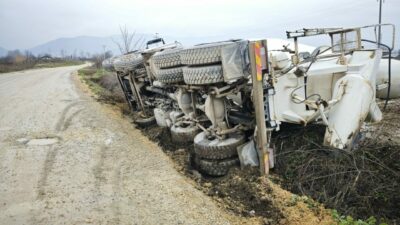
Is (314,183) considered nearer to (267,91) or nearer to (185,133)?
(267,91)

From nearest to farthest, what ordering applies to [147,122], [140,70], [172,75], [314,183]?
1. [314,183]
2. [172,75]
3. [147,122]
4. [140,70]

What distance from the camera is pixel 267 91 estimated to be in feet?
15.8

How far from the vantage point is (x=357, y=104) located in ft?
15.2

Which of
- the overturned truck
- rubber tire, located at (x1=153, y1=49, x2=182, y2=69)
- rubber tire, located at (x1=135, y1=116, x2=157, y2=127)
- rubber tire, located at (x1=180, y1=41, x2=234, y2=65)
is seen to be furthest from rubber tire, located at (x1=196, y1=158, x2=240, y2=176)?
rubber tire, located at (x1=135, y1=116, x2=157, y2=127)

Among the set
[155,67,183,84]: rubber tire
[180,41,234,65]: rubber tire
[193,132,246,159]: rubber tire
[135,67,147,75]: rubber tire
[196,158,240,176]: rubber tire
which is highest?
[180,41,234,65]: rubber tire

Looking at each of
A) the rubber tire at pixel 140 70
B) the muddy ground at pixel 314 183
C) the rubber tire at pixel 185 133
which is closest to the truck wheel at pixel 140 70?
the rubber tire at pixel 140 70

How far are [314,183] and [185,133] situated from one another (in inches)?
102

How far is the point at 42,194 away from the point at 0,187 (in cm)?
75

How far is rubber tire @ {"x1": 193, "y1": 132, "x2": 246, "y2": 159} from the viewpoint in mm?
5203

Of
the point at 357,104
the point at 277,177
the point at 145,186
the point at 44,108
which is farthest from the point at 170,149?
the point at 44,108

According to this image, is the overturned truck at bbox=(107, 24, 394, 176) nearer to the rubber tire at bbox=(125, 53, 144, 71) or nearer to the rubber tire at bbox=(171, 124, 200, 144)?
the rubber tire at bbox=(171, 124, 200, 144)

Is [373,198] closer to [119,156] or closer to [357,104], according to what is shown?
[357,104]

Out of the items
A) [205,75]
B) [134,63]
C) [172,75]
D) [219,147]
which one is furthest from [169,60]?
[134,63]

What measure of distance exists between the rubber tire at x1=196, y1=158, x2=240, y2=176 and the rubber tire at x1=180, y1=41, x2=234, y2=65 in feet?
4.44
